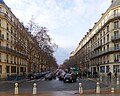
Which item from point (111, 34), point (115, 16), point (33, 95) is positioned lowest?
point (33, 95)

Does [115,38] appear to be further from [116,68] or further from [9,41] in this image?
[9,41]

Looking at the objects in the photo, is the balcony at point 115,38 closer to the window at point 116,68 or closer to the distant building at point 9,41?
the window at point 116,68

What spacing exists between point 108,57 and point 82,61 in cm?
4556

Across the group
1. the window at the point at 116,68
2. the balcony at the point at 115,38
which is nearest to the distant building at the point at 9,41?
the balcony at the point at 115,38

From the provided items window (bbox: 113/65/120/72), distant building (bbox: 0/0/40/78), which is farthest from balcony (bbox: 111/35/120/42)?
distant building (bbox: 0/0/40/78)

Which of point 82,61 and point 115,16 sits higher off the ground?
point 115,16

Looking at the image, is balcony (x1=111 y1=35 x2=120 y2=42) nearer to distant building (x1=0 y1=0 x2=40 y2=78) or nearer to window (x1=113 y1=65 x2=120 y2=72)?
window (x1=113 y1=65 x2=120 y2=72)

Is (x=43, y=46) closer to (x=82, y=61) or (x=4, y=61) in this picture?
(x=4, y=61)

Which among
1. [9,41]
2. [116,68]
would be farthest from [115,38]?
[9,41]

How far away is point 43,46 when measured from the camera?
79188mm

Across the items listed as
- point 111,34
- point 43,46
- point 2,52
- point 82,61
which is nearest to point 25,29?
point 2,52

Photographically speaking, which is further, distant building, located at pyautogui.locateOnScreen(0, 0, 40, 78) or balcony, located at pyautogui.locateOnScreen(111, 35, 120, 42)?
balcony, located at pyautogui.locateOnScreen(111, 35, 120, 42)

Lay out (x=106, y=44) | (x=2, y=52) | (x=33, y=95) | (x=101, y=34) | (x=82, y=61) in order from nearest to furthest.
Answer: (x=33, y=95)
(x=2, y=52)
(x=106, y=44)
(x=101, y=34)
(x=82, y=61)

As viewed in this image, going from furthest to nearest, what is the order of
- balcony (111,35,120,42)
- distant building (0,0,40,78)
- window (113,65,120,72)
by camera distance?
window (113,65,120,72) → balcony (111,35,120,42) → distant building (0,0,40,78)
